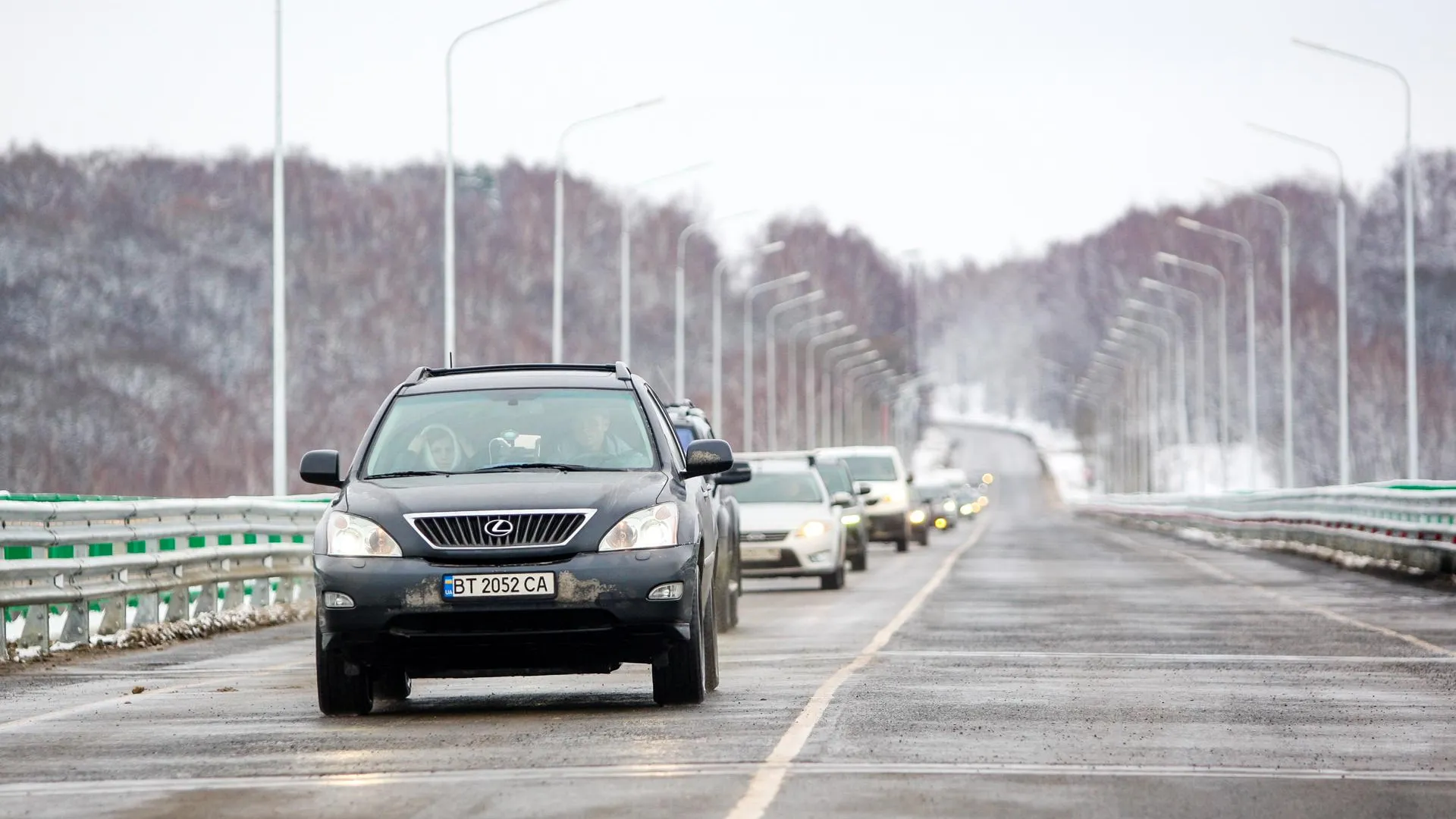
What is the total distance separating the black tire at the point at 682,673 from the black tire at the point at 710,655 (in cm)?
44

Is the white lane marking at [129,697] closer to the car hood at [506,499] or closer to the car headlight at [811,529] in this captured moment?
the car hood at [506,499]

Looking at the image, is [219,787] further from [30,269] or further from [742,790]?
[30,269]

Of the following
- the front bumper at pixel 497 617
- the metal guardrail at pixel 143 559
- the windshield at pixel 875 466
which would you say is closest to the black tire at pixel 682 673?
the front bumper at pixel 497 617

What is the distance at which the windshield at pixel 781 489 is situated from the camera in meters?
31.8

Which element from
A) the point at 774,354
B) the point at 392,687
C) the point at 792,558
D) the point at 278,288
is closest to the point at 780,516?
the point at 792,558

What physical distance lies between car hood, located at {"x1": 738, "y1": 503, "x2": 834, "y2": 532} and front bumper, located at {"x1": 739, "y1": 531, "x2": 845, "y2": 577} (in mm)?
171

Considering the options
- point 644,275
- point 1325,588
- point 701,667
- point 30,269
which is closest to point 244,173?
point 30,269

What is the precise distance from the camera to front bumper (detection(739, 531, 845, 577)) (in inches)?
1217

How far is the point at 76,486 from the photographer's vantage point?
105 meters

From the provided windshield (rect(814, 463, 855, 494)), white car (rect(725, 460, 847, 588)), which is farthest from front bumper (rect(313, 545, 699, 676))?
windshield (rect(814, 463, 855, 494))

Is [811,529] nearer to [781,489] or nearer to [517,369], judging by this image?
[781,489]

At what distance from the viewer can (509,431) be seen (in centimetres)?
1355

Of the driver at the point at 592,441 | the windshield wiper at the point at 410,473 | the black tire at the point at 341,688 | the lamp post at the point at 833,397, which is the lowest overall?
the black tire at the point at 341,688

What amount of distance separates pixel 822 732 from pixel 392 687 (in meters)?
3.10
